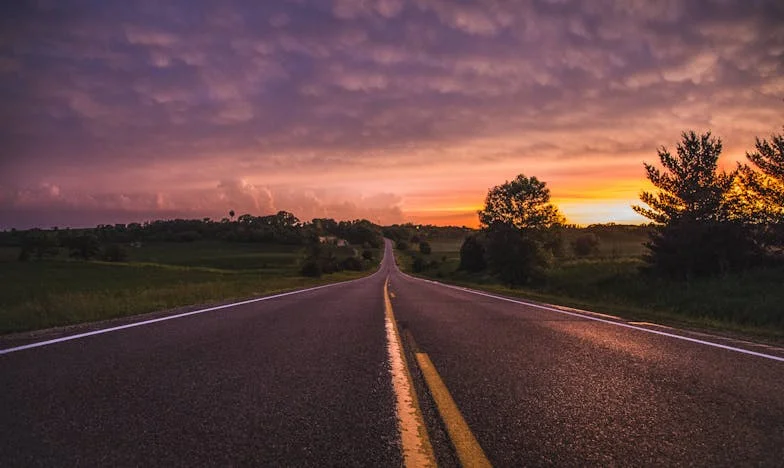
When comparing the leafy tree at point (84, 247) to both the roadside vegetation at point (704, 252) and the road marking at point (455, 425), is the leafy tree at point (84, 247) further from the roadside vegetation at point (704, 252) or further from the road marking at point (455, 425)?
the road marking at point (455, 425)

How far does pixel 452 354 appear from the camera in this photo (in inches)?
249

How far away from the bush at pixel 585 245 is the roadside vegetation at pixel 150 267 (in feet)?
129

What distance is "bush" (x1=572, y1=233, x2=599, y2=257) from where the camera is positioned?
8325 cm

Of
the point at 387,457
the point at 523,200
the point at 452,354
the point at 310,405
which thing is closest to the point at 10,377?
the point at 310,405

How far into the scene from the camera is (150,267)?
65938mm

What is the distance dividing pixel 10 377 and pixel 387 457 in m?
4.30

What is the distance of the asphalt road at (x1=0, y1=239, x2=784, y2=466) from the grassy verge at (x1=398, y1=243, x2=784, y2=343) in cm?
570

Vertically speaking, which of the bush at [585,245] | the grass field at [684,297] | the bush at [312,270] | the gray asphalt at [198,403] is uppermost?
the bush at [585,245]

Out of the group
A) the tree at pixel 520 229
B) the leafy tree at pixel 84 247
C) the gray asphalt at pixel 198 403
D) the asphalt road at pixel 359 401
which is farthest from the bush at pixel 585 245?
the leafy tree at pixel 84 247

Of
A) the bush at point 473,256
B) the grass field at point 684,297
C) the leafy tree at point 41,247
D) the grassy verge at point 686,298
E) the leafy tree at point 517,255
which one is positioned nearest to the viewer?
the grassy verge at point 686,298

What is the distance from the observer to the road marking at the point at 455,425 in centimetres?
280

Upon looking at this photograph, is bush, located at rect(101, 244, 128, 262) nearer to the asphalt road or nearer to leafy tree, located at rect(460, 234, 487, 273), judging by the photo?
leafy tree, located at rect(460, 234, 487, 273)

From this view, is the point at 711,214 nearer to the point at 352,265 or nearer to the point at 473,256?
the point at 473,256

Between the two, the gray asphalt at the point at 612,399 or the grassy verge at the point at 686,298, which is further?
the grassy verge at the point at 686,298
